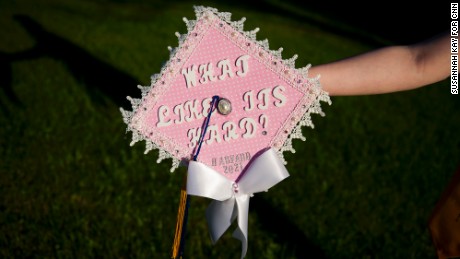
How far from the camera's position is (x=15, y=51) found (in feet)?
19.2

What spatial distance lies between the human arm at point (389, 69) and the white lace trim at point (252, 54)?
0.36 feet

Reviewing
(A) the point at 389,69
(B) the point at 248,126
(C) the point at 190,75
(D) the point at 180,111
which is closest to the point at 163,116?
(D) the point at 180,111

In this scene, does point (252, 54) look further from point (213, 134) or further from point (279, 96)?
point (213, 134)

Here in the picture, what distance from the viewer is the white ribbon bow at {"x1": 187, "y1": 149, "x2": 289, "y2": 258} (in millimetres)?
1375

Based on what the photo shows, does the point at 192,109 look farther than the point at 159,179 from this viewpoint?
No

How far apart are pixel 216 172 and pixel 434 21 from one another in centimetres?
1486

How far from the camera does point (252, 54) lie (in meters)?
1.40

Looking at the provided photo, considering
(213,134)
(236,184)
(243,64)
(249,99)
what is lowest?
(236,184)

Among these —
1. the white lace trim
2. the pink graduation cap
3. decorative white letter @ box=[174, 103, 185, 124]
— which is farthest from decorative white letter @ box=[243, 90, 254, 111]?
decorative white letter @ box=[174, 103, 185, 124]

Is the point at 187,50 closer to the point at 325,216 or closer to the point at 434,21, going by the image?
the point at 325,216

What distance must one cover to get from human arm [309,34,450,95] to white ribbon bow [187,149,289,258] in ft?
1.18

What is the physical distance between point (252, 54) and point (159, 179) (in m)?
2.37

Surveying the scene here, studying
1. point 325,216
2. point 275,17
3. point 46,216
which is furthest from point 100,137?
point 275,17

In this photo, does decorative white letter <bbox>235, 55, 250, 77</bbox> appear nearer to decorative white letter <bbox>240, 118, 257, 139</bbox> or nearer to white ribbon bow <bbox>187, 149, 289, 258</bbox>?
decorative white letter <bbox>240, 118, 257, 139</bbox>
